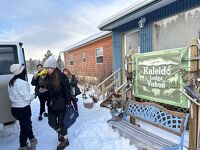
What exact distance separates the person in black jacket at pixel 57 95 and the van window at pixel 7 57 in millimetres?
918

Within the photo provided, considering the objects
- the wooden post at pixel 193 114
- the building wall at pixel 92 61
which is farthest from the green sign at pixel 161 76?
the building wall at pixel 92 61

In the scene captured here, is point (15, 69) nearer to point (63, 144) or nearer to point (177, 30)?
point (63, 144)

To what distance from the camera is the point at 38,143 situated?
377 cm

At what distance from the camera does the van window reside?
12.2ft

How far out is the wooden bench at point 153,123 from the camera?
2.80 meters

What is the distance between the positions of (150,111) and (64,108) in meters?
1.68

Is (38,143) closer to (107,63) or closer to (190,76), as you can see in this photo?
(190,76)

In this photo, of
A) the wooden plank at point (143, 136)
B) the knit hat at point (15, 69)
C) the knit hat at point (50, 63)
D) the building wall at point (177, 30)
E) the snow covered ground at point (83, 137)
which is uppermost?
the building wall at point (177, 30)

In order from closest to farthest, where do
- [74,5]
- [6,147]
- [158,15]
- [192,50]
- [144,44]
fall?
[192,50]
[6,147]
[158,15]
[144,44]
[74,5]

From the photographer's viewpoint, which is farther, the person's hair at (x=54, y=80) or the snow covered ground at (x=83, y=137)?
the snow covered ground at (x=83, y=137)

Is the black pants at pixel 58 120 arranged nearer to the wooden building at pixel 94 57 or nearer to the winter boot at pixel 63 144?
the winter boot at pixel 63 144

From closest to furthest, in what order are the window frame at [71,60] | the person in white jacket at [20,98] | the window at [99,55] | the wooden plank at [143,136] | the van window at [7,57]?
the wooden plank at [143,136] → the person in white jacket at [20,98] → the van window at [7,57] → the window at [99,55] → the window frame at [71,60]

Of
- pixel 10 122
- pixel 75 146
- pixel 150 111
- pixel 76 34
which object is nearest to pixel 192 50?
pixel 150 111

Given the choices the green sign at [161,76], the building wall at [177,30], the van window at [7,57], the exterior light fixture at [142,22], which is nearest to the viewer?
the green sign at [161,76]
